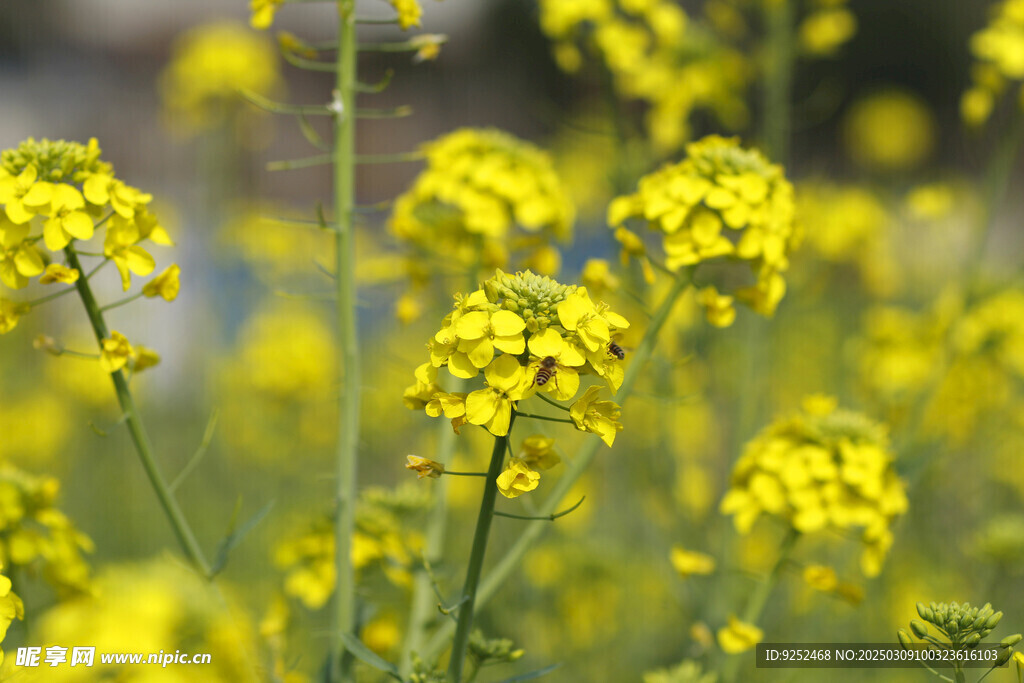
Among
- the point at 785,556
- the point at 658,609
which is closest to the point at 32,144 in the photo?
the point at 785,556

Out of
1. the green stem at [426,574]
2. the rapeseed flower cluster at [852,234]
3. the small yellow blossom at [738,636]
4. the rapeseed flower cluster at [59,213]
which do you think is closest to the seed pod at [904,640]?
the small yellow blossom at [738,636]

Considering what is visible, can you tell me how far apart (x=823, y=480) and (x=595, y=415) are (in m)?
1.15

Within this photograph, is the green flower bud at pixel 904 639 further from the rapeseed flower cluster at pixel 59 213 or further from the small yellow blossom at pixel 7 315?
the small yellow blossom at pixel 7 315

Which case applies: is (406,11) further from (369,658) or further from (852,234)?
(852,234)

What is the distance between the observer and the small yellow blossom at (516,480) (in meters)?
1.50

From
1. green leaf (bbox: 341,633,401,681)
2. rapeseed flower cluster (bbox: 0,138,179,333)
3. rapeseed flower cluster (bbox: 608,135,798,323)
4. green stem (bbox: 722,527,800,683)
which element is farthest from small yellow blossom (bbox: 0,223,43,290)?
green stem (bbox: 722,527,800,683)

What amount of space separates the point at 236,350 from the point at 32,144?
17.6ft

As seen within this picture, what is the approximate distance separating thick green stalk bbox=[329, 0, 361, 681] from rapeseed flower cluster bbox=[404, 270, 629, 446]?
2.23ft

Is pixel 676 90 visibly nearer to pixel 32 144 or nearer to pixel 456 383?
pixel 456 383

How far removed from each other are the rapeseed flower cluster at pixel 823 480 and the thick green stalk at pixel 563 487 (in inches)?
21.5

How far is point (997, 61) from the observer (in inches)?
132

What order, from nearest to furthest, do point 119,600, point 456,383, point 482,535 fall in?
point 482,535 → point 119,600 → point 456,383

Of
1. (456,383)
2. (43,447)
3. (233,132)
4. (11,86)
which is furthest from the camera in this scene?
(11,86)

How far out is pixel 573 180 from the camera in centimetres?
713
